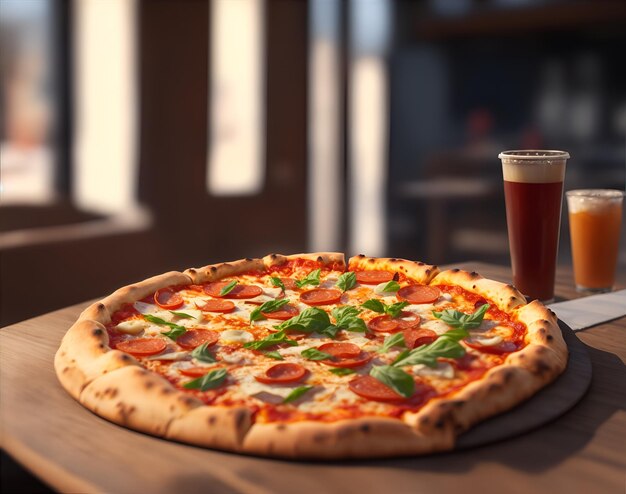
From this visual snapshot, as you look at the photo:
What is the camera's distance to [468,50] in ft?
23.4

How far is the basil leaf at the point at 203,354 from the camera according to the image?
1.22 m

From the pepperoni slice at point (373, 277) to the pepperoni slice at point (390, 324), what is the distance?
0.27m

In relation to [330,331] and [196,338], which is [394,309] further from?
[196,338]

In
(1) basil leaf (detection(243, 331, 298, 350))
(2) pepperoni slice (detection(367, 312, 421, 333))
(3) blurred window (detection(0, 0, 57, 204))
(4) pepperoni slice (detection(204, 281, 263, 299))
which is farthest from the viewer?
(3) blurred window (detection(0, 0, 57, 204))

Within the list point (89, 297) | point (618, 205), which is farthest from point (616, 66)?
point (618, 205)

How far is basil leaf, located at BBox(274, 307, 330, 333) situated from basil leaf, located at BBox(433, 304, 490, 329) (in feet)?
0.73

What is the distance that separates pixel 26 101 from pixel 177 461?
13.7 feet

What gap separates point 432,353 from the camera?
119 centimetres

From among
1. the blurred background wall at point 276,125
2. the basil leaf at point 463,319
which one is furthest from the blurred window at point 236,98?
the basil leaf at point 463,319

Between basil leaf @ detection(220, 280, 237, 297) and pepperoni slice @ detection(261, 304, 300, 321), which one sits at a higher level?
basil leaf @ detection(220, 280, 237, 297)

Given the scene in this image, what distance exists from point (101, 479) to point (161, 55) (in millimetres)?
4802

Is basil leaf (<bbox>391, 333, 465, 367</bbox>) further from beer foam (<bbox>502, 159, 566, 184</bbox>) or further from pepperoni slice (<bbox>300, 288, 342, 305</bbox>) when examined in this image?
beer foam (<bbox>502, 159, 566, 184</bbox>)

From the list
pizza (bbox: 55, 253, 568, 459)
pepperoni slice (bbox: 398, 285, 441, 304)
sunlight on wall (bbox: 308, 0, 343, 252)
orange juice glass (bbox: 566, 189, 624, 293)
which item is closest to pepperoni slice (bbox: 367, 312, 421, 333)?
pizza (bbox: 55, 253, 568, 459)

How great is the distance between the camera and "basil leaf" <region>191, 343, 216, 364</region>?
48.1 inches
